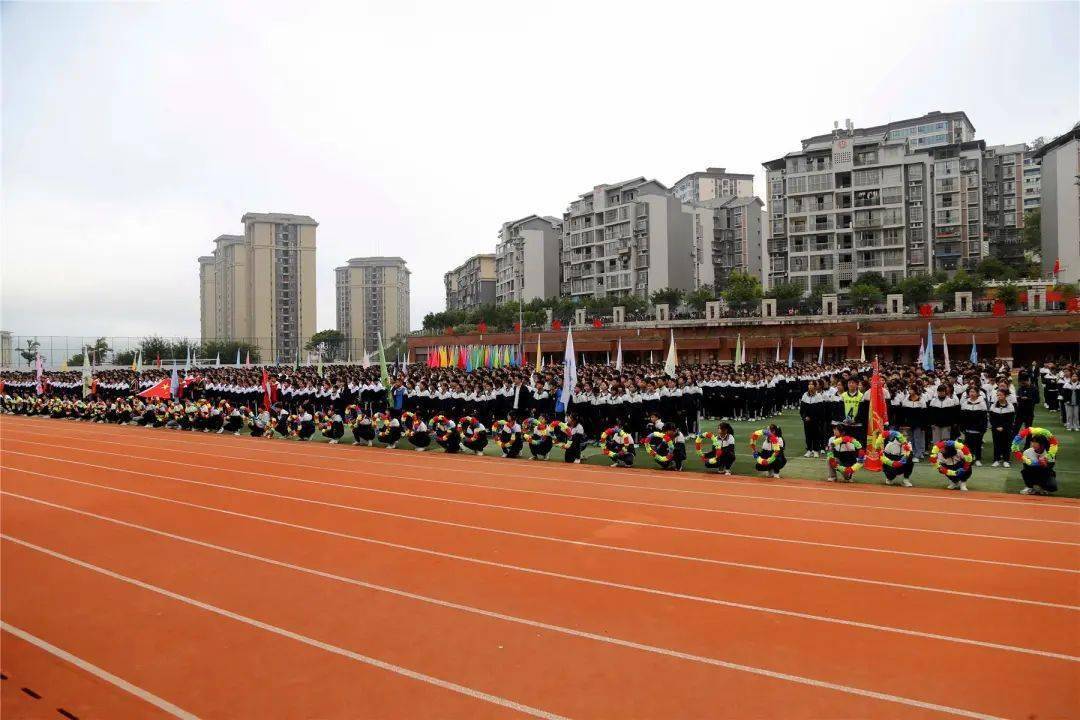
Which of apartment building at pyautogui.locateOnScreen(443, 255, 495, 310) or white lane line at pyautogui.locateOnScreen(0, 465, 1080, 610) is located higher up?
apartment building at pyautogui.locateOnScreen(443, 255, 495, 310)

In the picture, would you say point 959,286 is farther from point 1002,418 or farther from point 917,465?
point 1002,418

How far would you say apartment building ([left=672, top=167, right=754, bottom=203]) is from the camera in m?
92.2

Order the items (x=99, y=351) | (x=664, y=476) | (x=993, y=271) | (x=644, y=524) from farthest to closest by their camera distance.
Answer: (x=99, y=351), (x=993, y=271), (x=664, y=476), (x=644, y=524)

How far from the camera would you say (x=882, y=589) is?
693 centimetres

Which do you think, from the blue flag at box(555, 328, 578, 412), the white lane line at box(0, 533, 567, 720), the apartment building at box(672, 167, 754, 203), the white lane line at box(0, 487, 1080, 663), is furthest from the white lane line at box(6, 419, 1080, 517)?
the apartment building at box(672, 167, 754, 203)

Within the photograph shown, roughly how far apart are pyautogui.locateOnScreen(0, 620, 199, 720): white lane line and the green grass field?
10.2 m

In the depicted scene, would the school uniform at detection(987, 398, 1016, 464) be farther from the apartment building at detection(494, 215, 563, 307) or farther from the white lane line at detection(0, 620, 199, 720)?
the apartment building at detection(494, 215, 563, 307)

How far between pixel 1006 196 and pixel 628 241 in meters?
48.8

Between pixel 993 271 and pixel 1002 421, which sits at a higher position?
pixel 993 271

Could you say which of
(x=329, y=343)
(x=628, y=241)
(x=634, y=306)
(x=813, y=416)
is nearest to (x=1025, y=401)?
(x=813, y=416)

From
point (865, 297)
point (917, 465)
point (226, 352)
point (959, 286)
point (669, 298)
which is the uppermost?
point (669, 298)

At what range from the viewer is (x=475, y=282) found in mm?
98750

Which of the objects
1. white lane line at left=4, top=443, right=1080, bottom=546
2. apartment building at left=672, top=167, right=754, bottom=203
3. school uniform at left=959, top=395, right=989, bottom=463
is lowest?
white lane line at left=4, top=443, right=1080, bottom=546

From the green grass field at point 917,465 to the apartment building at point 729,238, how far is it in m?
54.0
